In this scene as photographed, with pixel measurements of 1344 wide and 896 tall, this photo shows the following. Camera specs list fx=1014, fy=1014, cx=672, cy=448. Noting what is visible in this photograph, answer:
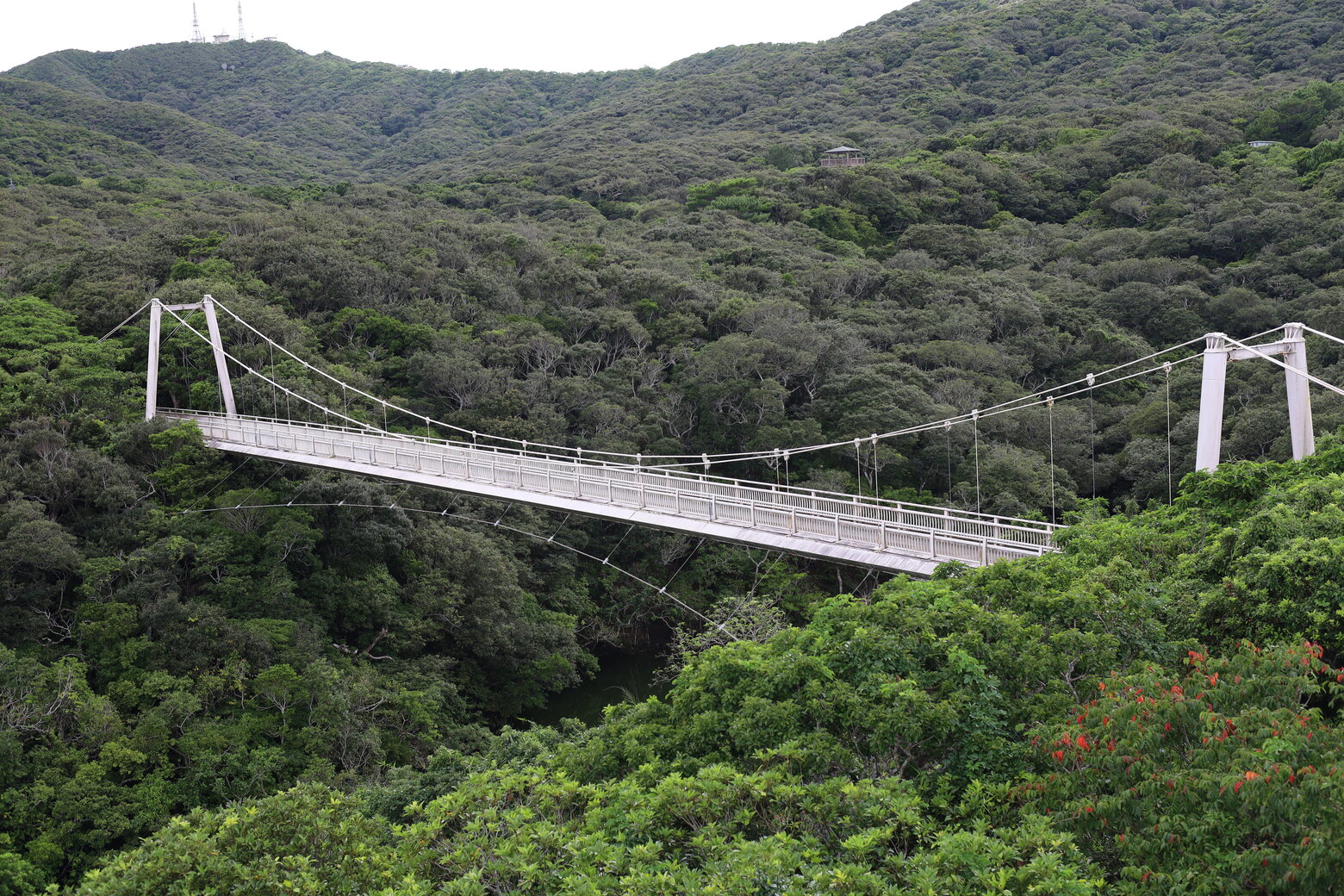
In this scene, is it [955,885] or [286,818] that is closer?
[955,885]

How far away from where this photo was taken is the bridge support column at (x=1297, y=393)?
37.0 ft

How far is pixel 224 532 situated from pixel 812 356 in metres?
16.6

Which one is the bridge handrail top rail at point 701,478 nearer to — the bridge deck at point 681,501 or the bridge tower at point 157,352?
the bridge deck at point 681,501

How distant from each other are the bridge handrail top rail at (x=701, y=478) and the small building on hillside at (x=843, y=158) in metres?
39.0

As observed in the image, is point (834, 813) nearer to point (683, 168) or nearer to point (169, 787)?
point (169, 787)

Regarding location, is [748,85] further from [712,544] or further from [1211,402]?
[1211,402]

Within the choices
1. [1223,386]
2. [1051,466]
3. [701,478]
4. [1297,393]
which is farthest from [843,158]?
[1223,386]

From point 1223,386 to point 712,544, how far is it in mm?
15755

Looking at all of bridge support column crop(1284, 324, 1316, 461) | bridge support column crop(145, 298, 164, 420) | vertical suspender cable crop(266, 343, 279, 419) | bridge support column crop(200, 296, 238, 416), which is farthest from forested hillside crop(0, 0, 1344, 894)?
bridge support column crop(200, 296, 238, 416)

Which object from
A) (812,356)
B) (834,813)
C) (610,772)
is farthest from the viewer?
(812,356)

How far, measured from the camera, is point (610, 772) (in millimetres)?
8602

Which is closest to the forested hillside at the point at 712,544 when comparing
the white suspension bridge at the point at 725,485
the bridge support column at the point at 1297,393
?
the white suspension bridge at the point at 725,485

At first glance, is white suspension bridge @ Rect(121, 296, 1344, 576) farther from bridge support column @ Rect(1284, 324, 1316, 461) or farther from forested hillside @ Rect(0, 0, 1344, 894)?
forested hillside @ Rect(0, 0, 1344, 894)

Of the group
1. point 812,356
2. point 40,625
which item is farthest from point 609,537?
point 40,625
